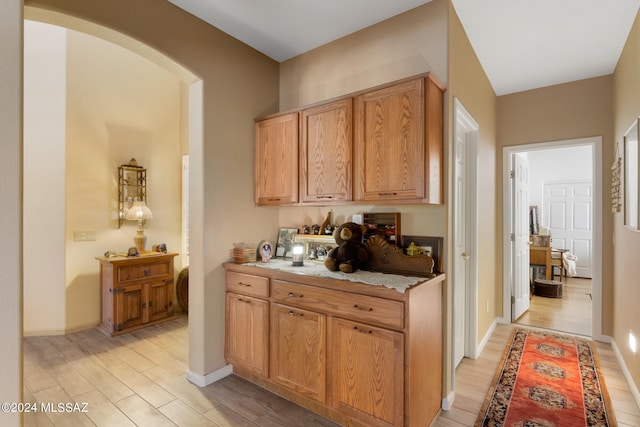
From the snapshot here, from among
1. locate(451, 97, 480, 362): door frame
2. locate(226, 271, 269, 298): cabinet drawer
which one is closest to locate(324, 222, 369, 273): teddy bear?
locate(226, 271, 269, 298): cabinet drawer

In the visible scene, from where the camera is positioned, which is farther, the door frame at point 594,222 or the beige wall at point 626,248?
the door frame at point 594,222

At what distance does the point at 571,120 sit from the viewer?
3.63 meters

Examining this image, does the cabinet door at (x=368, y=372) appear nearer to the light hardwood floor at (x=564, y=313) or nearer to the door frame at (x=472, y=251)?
the door frame at (x=472, y=251)

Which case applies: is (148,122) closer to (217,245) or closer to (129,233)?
(129,233)

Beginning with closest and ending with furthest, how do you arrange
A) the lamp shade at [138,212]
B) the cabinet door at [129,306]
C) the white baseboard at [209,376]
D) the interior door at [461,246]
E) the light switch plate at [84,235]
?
1. the white baseboard at [209,376]
2. the interior door at [461,246]
3. the cabinet door at [129,306]
4. the light switch plate at [84,235]
5. the lamp shade at [138,212]


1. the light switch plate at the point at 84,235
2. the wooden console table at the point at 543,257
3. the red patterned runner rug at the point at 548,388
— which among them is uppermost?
the light switch plate at the point at 84,235

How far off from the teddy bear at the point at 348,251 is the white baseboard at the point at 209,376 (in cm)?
133

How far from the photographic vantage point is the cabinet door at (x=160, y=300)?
12.7 ft

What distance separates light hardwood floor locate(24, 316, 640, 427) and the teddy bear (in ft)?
3.44

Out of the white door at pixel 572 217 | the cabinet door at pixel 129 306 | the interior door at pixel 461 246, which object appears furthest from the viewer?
the white door at pixel 572 217

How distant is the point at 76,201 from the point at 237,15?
9.53 feet

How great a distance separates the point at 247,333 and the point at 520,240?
3.78 m

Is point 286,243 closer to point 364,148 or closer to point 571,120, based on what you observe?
point 364,148

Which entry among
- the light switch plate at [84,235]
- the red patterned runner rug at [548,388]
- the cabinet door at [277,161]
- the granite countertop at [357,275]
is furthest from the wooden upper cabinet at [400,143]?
the light switch plate at [84,235]
